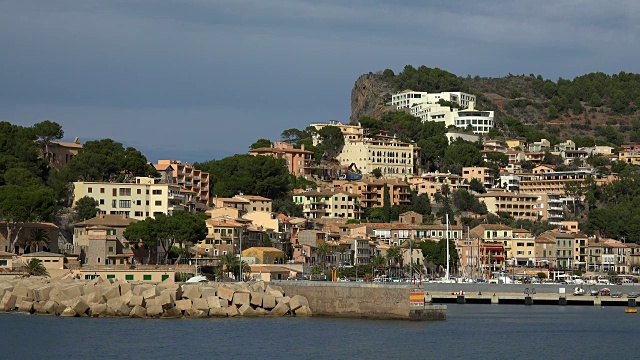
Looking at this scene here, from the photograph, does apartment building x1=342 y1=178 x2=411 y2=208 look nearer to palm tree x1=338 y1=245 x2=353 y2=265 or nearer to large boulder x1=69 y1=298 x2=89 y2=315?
palm tree x1=338 y1=245 x2=353 y2=265

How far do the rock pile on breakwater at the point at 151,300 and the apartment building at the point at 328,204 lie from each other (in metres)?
63.9

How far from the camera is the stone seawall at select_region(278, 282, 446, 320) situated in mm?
58500

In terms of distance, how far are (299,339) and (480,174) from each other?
9836 cm

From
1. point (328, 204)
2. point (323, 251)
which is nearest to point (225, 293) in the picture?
point (323, 251)

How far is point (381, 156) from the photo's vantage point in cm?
14912

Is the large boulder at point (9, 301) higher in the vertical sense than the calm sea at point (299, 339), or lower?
higher

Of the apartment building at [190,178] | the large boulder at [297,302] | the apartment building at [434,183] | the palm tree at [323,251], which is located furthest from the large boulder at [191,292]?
the apartment building at [434,183]

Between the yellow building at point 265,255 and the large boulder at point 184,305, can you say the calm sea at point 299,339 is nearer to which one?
the large boulder at point 184,305

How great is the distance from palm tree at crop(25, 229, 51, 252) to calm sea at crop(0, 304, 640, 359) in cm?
→ 2591

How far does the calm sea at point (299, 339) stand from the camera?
4825cm

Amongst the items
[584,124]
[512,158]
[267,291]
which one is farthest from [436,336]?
[584,124]

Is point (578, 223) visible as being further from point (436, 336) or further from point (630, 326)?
point (436, 336)

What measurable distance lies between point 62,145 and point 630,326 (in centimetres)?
6320

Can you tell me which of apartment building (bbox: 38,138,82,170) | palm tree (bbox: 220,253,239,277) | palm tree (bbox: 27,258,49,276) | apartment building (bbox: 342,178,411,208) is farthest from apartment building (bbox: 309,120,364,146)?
palm tree (bbox: 27,258,49,276)
